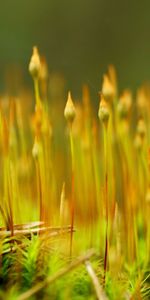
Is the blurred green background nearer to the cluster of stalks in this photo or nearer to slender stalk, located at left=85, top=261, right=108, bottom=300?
the cluster of stalks

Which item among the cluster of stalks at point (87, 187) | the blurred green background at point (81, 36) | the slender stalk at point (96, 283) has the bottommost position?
the slender stalk at point (96, 283)

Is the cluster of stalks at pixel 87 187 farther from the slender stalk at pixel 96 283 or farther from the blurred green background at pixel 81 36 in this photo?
the blurred green background at pixel 81 36

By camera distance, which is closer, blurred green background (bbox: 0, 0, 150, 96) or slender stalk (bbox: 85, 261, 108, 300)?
slender stalk (bbox: 85, 261, 108, 300)

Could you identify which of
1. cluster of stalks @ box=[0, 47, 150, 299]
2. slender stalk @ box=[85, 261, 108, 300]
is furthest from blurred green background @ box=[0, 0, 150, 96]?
slender stalk @ box=[85, 261, 108, 300]

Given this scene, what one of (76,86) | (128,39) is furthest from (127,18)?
(76,86)

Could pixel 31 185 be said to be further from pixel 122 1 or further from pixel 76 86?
pixel 122 1

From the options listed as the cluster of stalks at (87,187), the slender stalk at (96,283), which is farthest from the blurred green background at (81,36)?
the slender stalk at (96,283)

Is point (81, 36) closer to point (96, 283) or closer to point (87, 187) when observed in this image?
point (87, 187)

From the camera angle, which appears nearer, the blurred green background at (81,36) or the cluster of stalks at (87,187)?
the cluster of stalks at (87,187)
